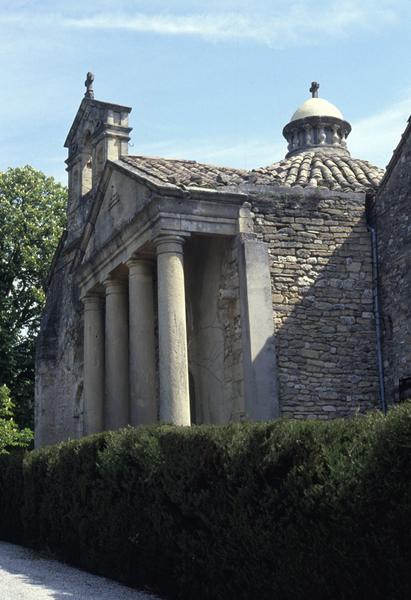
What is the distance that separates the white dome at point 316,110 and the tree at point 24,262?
434 inches

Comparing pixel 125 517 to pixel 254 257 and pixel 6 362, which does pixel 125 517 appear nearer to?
pixel 254 257

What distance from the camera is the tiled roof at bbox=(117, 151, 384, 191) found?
604 inches

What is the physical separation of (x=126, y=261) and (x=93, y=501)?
6679mm

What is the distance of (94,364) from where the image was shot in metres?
18.9

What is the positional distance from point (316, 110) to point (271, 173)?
11.2 m

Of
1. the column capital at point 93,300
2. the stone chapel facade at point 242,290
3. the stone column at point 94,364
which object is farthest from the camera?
the column capital at point 93,300

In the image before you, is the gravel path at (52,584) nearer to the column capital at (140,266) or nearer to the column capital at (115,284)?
the column capital at (140,266)

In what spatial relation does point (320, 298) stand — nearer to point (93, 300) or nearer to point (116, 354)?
point (116, 354)

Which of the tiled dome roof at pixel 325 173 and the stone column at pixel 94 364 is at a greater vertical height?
the tiled dome roof at pixel 325 173

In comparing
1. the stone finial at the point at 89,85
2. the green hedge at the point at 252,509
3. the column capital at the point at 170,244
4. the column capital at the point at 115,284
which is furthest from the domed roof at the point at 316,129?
the green hedge at the point at 252,509

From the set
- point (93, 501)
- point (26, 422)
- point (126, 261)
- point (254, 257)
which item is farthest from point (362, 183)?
point (26, 422)

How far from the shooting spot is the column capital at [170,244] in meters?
14.7

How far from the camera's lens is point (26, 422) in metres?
31.3

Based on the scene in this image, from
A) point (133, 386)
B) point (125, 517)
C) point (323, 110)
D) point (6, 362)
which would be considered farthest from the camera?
point (6, 362)
